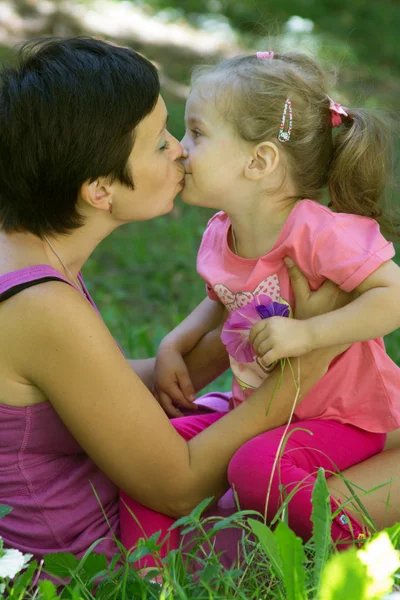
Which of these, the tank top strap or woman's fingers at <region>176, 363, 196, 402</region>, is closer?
the tank top strap

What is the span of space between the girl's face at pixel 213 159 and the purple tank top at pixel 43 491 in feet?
1.77

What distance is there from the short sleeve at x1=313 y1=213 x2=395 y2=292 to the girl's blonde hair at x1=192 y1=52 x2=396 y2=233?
158 mm

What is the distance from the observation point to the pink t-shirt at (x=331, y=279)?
7.19 ft

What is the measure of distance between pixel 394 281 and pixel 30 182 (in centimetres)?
92

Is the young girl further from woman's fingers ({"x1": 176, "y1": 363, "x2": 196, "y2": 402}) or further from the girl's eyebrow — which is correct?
woman's fingers ({"x1": 176, "y1": 363, "x2": 196, "y2": 402})

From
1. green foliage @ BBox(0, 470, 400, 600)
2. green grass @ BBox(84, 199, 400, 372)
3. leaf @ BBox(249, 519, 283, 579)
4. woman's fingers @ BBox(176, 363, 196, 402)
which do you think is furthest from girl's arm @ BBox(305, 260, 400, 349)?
green grass @ BBox(84, 199, 400, 372)

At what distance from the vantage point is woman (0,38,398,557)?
6.82 feet

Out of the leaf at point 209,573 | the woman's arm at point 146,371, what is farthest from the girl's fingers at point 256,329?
the woman's arm at point 146,371

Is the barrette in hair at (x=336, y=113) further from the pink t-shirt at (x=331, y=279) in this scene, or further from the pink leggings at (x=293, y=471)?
the pink leggings at (x=293, y=471)

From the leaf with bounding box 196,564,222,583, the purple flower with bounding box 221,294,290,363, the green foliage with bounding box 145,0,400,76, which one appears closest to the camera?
the leaf with bounding box 196,564,222,583

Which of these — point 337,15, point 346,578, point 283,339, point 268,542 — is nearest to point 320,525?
point 268,542

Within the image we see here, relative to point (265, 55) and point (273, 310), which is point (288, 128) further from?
point (273, 310)

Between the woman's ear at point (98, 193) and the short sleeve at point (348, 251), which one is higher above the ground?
the woman's ear at point (98, 193)

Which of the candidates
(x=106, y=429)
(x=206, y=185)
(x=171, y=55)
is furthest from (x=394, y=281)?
(x=171, y=55)
